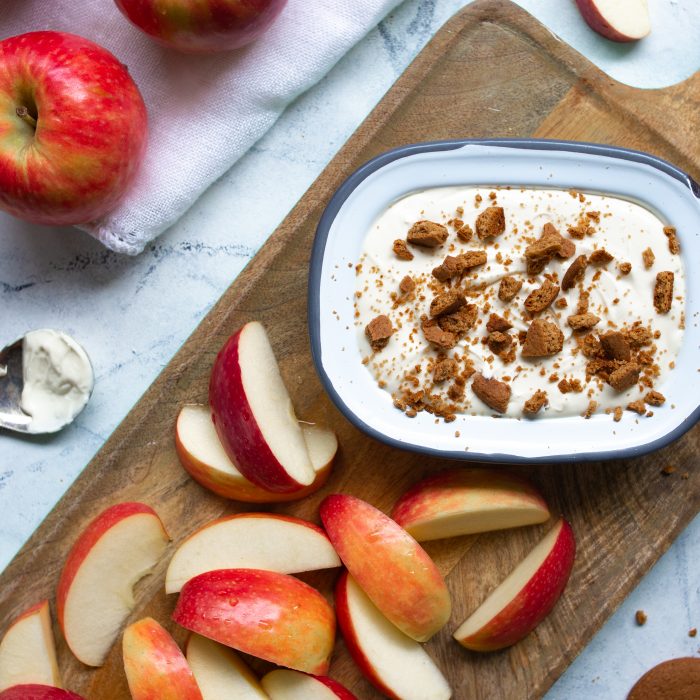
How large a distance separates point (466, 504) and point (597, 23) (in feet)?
3.36

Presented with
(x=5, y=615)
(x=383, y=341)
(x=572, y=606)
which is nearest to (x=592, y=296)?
(x=383, y=341)

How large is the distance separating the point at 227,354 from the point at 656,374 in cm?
78

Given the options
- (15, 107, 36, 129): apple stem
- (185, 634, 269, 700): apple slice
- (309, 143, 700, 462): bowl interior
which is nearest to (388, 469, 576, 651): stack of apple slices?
(309, 143, 700, 462): bowl interior

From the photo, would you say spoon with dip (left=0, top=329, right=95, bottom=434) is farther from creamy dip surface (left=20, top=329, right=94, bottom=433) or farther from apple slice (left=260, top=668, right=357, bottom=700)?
apple slice (left=260, top=668, right=357, bottom=700)

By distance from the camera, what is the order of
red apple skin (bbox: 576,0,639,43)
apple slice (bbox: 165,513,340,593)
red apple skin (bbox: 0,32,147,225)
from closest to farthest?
red apple skin (bbox: 0,32,147,225) → apple slice (bbox: 165,513,340,593) → red apple skin (bbox: 576,0,639,43)

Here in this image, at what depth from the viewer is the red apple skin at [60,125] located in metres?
1.43

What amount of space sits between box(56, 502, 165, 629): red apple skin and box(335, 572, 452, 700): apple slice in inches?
16.1

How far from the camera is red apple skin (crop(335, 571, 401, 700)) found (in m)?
1.51

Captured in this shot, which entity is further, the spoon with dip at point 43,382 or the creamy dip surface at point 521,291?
the spoon with dip at point 43,382

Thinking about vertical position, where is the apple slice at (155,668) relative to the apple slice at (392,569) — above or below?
below

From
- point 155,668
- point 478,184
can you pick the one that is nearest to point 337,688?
point 155,668

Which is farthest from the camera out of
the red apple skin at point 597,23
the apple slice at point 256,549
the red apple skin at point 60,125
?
the red apple skin at point 597,23

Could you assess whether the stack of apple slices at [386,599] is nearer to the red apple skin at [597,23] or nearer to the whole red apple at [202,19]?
the whole red apple at [202,19]

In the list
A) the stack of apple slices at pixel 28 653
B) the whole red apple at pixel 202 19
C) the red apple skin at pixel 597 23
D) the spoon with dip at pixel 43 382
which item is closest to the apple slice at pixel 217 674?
the stack of apple slices at pixel 28 653
